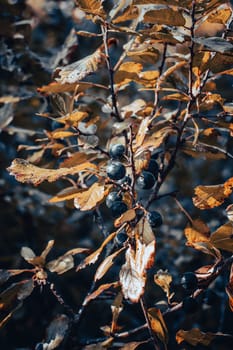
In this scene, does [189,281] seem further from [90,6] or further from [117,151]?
[90,6]

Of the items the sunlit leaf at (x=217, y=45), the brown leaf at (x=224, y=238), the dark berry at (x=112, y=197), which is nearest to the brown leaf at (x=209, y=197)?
the brown leaf at (x=224, y=238)

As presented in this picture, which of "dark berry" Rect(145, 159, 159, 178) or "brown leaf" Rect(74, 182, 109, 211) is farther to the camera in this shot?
"dark berry" Rect(145, 159, 159, 178)

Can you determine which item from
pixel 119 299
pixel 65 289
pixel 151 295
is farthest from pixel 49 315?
pixel 119 299

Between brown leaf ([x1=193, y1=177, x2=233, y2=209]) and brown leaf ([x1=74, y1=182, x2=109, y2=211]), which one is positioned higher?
→ brown leaf ([x1=74, y1=182, x2=109, y2=211])

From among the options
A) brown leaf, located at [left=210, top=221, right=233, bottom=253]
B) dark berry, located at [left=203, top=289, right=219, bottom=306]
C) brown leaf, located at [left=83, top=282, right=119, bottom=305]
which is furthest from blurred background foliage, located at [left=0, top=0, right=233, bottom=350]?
brown leaf, located at [left=210, top=221, right=233, bottom=253]

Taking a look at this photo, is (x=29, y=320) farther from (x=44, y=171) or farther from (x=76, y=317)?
(x=44, y=171)

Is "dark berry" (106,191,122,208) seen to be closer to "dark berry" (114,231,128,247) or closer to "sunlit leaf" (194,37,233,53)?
"dark berry" (114,231,128,247)
